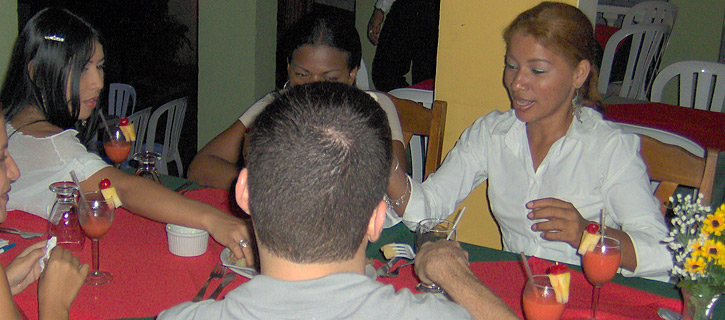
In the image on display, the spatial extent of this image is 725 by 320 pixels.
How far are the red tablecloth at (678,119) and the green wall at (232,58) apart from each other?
7.99 feet

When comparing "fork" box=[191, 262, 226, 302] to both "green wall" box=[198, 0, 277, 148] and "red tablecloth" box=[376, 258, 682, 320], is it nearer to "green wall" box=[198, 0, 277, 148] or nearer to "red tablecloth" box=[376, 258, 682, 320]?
"red tablecloth" box=[376, 258, 682, 320]

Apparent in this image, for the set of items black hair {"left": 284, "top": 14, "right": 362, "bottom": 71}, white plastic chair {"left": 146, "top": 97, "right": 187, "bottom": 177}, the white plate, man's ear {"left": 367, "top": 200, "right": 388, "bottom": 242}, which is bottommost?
white plastic chair {"left": 146, "top": 97, "right": 187, "bottom": 177}

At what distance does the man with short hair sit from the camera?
0.89 metres

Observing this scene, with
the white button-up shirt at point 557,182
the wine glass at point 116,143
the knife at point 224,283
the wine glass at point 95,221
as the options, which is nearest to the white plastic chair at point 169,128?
the wine glass at point 116,143

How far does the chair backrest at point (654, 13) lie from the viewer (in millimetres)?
6020

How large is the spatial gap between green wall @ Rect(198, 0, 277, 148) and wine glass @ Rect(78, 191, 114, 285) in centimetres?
321

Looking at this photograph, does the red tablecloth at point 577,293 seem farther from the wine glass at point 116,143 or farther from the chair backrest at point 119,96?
the chair backrest at point 119,96

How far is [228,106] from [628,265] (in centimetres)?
363

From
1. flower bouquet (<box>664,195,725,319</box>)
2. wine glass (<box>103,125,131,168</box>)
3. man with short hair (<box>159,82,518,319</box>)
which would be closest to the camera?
man with short hair (<box>159,82,518,319</box>)

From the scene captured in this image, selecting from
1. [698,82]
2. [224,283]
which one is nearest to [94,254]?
[224,283]

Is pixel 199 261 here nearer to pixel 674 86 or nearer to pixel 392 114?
pixel 392 114

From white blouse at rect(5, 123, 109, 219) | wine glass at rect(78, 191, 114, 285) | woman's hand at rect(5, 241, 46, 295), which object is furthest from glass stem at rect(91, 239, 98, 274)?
white blouse at rect(5, 123, 109, 219)

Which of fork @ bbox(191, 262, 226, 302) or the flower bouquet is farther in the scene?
fork @ bbox(191, 262, 226, 302)

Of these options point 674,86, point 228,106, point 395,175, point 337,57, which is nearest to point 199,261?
point 395,175
